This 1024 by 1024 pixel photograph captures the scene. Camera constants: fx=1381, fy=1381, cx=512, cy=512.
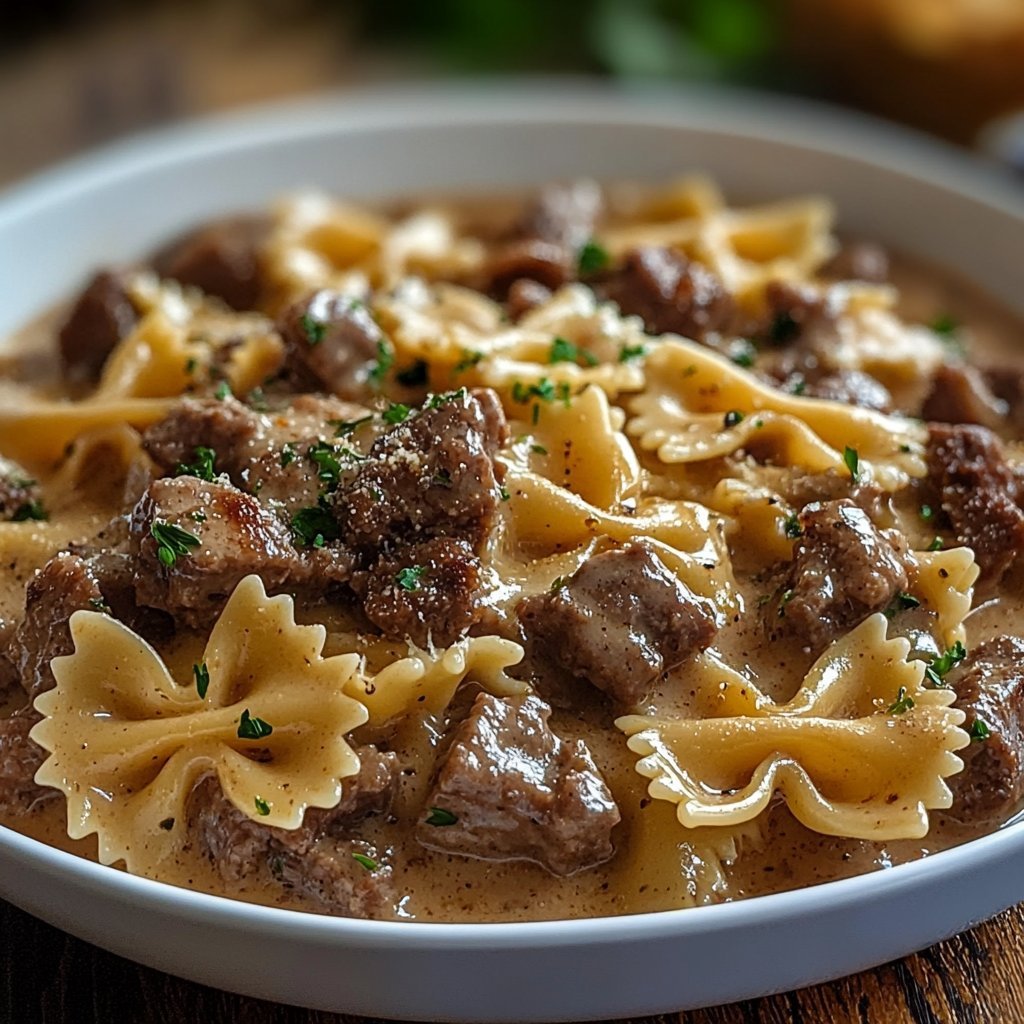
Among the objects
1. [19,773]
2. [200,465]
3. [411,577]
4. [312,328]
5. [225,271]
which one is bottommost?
[19,773]

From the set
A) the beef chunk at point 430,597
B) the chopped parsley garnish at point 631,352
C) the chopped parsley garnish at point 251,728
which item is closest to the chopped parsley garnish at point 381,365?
the chopped parsley garnish at point 631,352

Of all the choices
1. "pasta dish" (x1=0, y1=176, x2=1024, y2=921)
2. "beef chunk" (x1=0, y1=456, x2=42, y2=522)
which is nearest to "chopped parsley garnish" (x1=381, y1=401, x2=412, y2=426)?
"pasta dish" (x1=0, y1=176, x2=1024, y2=921)

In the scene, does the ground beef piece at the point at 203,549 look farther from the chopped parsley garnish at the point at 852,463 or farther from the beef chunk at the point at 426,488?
the chopped parsley garnish at the point at 852,463

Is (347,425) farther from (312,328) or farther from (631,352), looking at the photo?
(631,352)

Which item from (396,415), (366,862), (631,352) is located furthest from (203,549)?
(631,352)

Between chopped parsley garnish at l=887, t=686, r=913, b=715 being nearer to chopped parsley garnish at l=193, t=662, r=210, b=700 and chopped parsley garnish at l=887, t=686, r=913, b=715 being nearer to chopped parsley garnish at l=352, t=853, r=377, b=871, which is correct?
chopped parsley garnish at l=352, t=853, r=377, b=871

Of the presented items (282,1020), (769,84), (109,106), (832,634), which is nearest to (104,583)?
(282,1020)

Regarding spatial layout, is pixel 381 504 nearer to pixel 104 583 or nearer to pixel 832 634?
pixel 104 583
